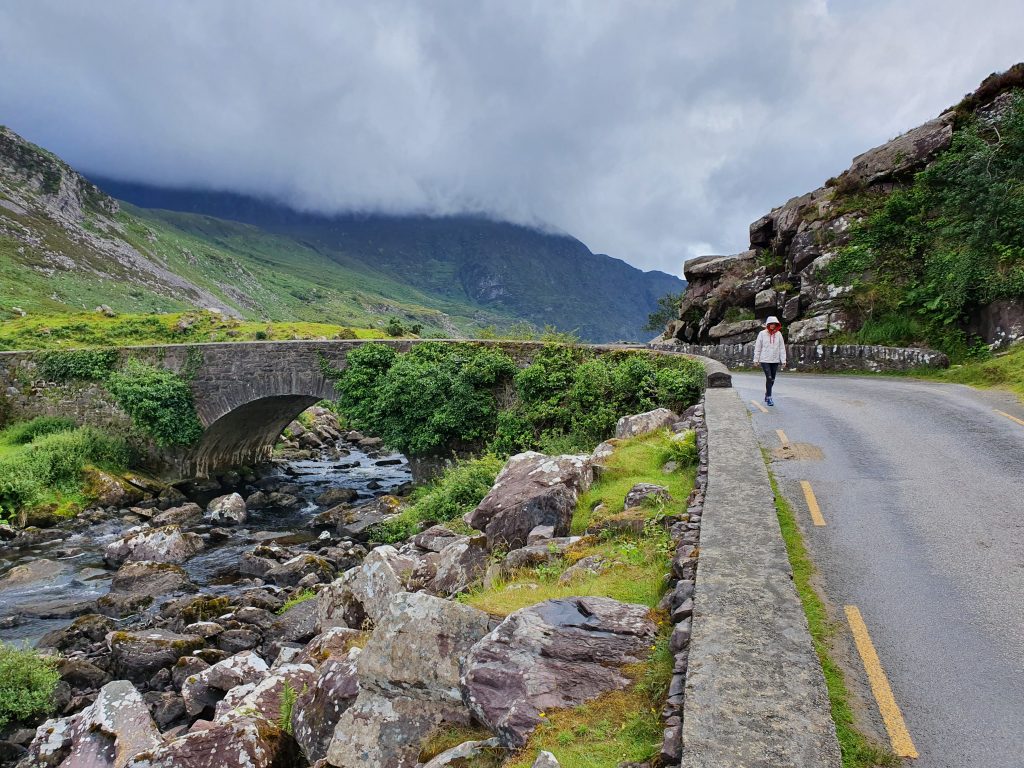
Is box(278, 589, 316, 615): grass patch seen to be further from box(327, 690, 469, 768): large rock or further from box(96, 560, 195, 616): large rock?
box(327, 690, 469, 768): large rock

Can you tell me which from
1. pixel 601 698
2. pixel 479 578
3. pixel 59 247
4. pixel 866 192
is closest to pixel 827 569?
pixel 601 698

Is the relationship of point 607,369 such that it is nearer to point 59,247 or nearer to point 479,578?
point 479,578

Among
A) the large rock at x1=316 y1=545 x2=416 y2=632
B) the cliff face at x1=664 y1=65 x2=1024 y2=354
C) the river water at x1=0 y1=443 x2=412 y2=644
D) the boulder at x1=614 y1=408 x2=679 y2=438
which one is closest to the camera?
the large rock at x1=316 y1=545 x2=416 y2=632

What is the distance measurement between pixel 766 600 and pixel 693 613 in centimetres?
58

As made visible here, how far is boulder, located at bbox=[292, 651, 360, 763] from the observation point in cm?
641

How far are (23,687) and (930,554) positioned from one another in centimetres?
1321

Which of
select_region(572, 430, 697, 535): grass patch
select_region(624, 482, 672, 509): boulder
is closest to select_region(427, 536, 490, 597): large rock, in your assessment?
select_region(572, 430, 697, 535): grass patch

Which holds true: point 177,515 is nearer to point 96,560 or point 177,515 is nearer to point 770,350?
point 96,560

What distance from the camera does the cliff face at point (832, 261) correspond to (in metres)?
25.7

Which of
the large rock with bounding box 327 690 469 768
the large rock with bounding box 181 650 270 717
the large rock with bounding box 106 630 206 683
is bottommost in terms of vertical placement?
the large rock with bounding box 106 630 206 683

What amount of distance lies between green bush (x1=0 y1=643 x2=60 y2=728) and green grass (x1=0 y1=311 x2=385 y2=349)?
34499 mm

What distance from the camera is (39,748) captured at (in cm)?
874

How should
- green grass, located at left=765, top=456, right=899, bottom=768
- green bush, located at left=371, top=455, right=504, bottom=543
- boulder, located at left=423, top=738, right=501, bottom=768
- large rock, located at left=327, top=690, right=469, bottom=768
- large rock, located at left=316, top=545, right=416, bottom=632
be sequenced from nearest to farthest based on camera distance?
green grass, located at left=765, top=456, right=899, bottom=768 < boulder, located at left=423, top=738, right=501, bottom=768 < large rock, located at left=327, top=690, right=469, bottom=768 < large rock, located at left=316, top=545, right=416, bottom=632 < green bush, located at left=371, top=455, right=504, bottom=543

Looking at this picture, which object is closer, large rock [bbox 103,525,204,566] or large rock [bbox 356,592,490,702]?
large rock [bbox 356,592,490,702]
